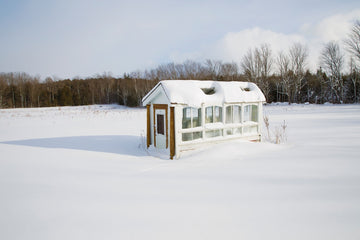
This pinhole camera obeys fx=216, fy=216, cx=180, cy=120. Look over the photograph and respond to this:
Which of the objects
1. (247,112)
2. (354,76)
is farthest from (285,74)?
(247,112)

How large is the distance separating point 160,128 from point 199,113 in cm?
194

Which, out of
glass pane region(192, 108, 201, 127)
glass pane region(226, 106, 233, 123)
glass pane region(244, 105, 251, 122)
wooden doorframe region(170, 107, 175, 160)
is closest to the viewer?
wooden doorframe region(170, 107, 175, 160)

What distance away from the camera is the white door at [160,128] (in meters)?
9.43

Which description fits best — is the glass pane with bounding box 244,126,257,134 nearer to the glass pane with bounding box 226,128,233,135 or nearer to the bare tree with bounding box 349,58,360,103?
the glass pane with bounding box 226,128,233,135

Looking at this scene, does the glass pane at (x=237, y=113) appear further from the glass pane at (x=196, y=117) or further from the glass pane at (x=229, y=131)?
the glass pane at (x=196, y=117)

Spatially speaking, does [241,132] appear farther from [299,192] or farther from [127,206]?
[127,206]

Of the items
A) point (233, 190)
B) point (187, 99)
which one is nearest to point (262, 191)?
point (233, 190)

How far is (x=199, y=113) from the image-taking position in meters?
8.94

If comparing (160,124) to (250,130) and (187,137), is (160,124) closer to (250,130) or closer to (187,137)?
(187,137)

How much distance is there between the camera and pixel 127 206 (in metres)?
4.08

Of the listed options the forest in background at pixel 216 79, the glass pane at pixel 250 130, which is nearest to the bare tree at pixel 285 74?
the forest in background at pixel 216 79

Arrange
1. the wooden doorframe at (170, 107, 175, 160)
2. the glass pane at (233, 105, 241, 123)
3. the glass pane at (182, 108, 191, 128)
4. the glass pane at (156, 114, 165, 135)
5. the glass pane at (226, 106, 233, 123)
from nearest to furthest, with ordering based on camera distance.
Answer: the wooden doorframe at (170, 107, 175, 160) → the glass pane at (182, 108, 191, 128) → the glass pane at (156, 114, 165, 135) → the glass pane at (226, 106, 233, 123) → the glass pane at (233, 105, 241, 123)

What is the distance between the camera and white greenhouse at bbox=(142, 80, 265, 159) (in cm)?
846

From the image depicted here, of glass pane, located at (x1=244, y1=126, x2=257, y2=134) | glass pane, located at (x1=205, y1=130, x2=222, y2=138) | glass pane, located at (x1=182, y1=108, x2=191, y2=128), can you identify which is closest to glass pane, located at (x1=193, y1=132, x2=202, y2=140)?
glass pane, located at (x1=205, y1=130, x2=222, y2=138)
